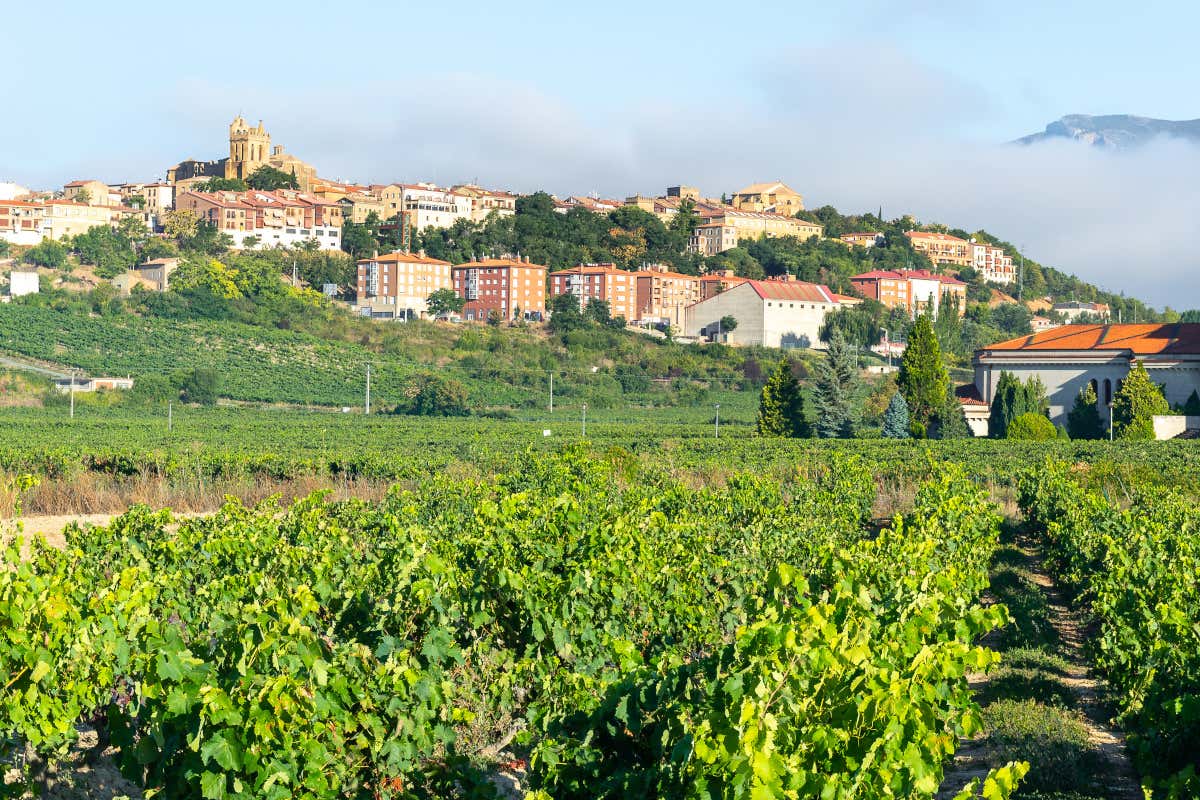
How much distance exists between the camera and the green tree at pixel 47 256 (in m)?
104

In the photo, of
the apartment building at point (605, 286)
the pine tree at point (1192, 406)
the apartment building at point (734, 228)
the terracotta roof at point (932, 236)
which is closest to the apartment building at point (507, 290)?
the apartment building at point (605, 286)

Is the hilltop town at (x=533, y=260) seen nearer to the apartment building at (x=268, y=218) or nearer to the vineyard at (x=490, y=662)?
the apartment building at (x=268, y=218)

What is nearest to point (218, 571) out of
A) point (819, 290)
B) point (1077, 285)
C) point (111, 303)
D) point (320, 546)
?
point (320, 546)

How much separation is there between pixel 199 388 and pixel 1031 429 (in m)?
39.9

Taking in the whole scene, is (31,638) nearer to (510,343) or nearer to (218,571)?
(218,571)

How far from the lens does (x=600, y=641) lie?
384 inches

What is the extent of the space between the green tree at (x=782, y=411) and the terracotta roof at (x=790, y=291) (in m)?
48.7

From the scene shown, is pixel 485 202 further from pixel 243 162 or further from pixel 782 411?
pixel 782 411

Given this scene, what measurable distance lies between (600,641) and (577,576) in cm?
49

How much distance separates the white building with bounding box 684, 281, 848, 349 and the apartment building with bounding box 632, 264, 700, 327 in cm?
583

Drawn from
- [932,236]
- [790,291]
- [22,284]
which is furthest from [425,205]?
[932,236]

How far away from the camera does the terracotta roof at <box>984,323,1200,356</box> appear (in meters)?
53.2

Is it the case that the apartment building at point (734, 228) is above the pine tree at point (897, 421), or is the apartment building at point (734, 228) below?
above

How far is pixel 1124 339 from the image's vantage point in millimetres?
55781
